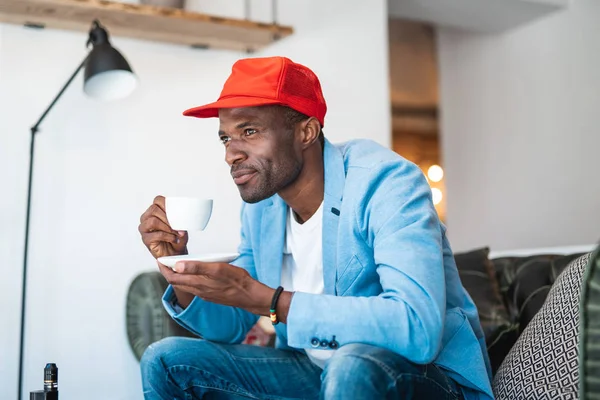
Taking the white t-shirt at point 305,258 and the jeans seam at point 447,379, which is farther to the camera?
the white t-shirt at point 305,258

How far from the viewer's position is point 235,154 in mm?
1805

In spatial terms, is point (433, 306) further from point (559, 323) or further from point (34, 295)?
point (34, 295)

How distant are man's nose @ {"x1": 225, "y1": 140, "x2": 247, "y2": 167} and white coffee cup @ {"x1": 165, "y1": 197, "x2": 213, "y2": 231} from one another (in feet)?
0.90

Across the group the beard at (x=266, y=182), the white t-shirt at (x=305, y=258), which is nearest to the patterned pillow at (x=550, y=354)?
the white t-shirt at (x=305, y=258)

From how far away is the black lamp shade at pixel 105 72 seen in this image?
256 centimetres

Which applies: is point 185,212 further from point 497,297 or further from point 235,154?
point 497,297

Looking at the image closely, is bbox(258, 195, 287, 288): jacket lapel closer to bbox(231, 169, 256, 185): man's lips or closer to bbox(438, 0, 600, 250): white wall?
bbox(231, 169, 256, 185): man's lips

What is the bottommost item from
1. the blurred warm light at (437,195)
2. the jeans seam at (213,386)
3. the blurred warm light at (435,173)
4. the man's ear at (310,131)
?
the jeans seam at (213,386)

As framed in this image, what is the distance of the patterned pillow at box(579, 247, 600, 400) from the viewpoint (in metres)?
1.03

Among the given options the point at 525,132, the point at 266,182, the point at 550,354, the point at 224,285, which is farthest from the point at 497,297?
the point at 525,132

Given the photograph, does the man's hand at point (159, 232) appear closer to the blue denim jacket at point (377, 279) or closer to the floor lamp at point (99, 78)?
the blue denim jacket at point (377, 279)

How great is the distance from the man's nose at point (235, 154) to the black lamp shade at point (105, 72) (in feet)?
3.11

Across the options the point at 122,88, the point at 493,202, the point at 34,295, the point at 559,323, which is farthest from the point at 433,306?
the point at 493,202

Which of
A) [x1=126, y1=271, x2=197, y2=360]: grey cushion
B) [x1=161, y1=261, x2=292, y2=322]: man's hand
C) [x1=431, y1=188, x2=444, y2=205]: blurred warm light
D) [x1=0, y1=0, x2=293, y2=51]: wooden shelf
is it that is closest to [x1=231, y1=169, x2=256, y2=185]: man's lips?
[x1=161, y1=261, x2=292, y2=322]: man's hand
